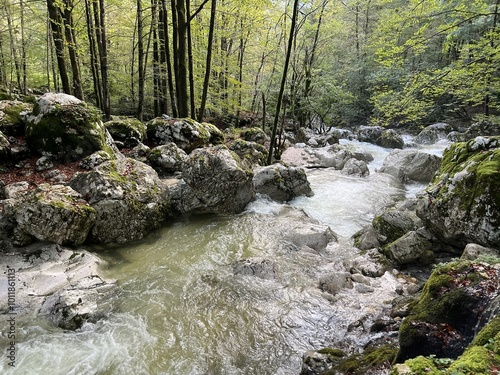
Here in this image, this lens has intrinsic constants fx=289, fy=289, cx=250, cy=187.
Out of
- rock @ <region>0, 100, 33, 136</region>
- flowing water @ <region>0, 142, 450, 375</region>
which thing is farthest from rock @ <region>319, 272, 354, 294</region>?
rock @ <region>0, 100, 33, 136</region>

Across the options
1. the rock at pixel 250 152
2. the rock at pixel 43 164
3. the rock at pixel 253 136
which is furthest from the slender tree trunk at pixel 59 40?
the rock at pixel 253 136

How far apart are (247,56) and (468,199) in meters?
19.5

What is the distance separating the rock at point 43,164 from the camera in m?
7.54

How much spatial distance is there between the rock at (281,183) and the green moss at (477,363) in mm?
8587

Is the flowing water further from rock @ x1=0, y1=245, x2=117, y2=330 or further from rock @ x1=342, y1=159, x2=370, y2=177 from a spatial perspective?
rock @ x1=342, y1=159, x2=370, y2=177

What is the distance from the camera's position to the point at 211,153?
349 inches

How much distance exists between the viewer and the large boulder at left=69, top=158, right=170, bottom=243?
260 inches

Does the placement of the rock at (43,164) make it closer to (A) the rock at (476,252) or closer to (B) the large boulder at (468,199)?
(B) the large boulder at (468,199)

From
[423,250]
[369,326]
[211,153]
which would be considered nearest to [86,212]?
[211,153]

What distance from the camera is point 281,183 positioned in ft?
34.2

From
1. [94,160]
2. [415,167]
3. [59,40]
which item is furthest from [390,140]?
[59,40]

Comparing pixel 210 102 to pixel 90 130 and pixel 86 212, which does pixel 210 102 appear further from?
pixel 86 212

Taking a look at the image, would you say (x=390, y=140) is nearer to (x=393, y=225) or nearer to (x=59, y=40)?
(x=393, y=225)

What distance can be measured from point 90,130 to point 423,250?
8981mm
